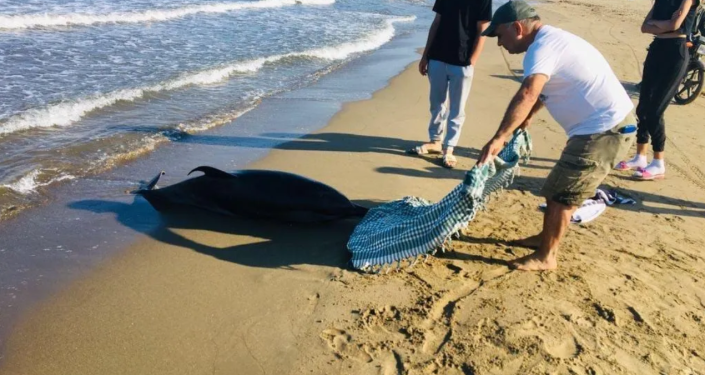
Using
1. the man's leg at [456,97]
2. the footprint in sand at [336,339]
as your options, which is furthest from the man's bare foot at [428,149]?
the footprint in sand at [336,339]

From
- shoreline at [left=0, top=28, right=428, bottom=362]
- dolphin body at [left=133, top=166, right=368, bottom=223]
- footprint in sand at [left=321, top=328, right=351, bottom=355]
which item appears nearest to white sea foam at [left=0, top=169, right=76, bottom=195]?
shoreline at [left=0, top=28, right=428, bottom=362]

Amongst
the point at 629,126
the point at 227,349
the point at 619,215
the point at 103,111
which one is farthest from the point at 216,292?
the point at 103,111

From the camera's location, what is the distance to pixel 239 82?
9.36 meters

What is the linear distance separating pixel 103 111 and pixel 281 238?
411 cm

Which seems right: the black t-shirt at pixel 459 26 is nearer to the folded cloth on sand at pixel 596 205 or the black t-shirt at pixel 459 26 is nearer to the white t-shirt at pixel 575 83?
the folded cloth on sand at pixel 596 205

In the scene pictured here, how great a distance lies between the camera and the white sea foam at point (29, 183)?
194 inches

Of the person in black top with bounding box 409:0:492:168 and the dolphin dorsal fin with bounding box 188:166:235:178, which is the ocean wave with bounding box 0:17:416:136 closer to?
the dolphin dorsal fin with bounding box 188:166:235:178

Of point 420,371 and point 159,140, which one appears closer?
point 420,371

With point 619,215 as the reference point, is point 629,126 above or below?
above

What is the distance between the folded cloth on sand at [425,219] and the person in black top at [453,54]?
176 centimetres

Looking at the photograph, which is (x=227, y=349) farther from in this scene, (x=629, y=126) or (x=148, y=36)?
(x=148, y=36)

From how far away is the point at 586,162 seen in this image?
376 cm

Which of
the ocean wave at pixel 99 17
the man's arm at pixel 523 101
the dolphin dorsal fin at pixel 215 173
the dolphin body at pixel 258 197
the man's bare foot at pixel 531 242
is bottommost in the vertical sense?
the man's bare foot at pixel 531 242

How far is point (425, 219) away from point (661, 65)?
11.4 ft
